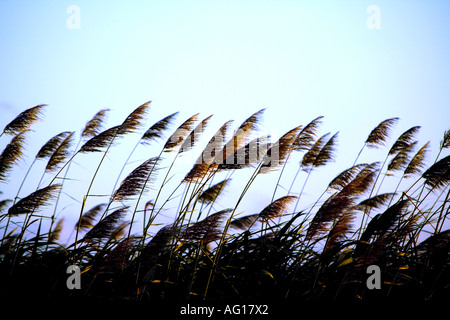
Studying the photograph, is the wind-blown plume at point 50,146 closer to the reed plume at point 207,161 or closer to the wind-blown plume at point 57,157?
the wind-blown plume at point 57,157

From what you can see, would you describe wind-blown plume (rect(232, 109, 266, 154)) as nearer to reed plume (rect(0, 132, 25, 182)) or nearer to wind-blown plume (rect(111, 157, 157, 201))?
wind-blown plume (rect(111, 157, 157, 201))

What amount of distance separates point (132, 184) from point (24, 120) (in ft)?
8.06

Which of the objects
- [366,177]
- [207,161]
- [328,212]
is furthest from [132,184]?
[366,177]

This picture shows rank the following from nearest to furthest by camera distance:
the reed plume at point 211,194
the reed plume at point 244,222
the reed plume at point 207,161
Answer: the reed plume at point 207,161 < the reed plume at point 244,222 < the reed plume at point 211,194

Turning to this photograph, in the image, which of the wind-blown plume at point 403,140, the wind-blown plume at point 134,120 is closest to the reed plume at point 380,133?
the wind-blown plume at point 403,140

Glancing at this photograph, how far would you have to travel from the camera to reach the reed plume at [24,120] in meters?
5.31

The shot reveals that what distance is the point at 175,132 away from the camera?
464 cm

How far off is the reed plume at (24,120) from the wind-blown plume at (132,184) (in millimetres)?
2237

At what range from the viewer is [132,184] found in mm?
3939

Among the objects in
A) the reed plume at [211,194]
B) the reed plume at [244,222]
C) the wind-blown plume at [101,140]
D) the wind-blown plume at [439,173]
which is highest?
the wind-blown plume at [101,140]
